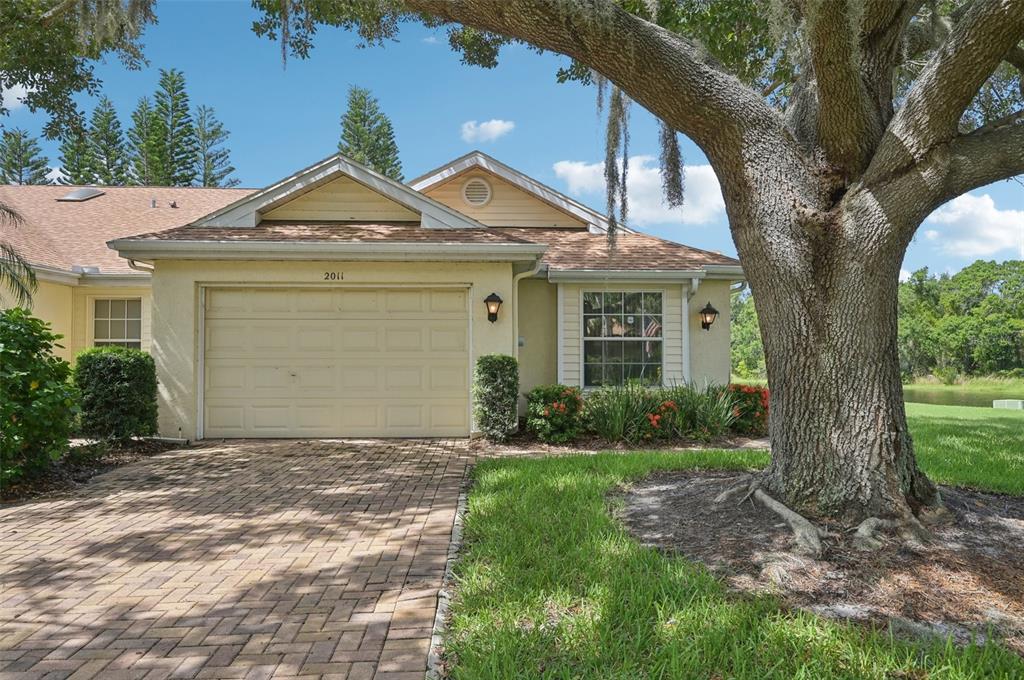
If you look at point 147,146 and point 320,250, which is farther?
point 147,146

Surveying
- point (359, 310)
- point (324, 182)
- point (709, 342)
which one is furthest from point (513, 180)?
point (709, 342)

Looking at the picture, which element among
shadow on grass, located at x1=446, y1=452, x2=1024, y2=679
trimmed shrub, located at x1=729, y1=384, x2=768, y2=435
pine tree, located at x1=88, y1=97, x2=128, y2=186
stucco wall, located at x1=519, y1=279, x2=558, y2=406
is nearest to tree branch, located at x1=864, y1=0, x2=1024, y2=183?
shadow on grass, located at x1=446, y1=452, x2=1024, y2=679

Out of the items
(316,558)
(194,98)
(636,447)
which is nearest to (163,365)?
(316,558)

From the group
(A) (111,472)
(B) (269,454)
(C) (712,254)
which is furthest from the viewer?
(C) (712,254)

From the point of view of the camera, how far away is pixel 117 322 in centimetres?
1078

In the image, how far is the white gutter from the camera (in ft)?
27.6

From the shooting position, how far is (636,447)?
27.2 ft

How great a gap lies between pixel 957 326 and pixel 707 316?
43222mm

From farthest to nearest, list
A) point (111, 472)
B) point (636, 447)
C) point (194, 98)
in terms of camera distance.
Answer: point (194, 98), point (636, 447), point (111, 472)

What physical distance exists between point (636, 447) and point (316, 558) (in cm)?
537

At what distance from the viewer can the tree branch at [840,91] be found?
358cm

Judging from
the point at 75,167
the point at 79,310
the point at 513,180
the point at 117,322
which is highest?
the point at 75,167

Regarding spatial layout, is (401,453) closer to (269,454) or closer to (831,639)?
(269,454)

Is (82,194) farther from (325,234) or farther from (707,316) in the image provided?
(707,316)
